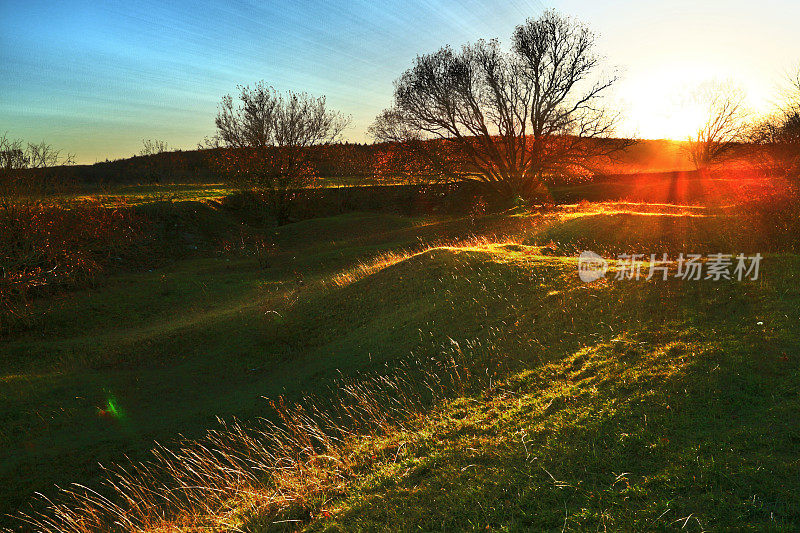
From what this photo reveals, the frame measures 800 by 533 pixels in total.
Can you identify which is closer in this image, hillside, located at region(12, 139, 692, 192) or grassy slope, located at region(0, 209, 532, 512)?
grassy slope, located at region(0, 209, 532, 512)

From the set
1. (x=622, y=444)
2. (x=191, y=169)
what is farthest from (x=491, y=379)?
(x=191, y=169)

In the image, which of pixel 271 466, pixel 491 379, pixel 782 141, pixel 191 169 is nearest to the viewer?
pixel 271 466

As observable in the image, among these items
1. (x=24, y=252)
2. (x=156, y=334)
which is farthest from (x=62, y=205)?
(x=156, y=334)

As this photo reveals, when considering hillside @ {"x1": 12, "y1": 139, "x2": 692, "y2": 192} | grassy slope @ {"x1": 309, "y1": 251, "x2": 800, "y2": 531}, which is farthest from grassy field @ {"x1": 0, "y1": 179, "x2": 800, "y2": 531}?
hillside @ {"x1": 12, "y1": 139, "x2": 692, "y2": 192}

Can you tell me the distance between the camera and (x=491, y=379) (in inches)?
320

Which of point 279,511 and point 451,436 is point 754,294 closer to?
point 451,436

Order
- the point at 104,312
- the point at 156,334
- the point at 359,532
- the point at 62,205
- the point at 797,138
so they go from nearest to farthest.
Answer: the point at 359,532
the point at 156,334
the point at 104,312
the point at 62,205
the point at 797,138

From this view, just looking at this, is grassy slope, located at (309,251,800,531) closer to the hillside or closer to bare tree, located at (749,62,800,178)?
bare tree, located at (749,62,800,178)

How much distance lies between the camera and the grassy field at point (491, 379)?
448cm

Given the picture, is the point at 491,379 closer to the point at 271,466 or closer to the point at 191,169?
the point at 271,466

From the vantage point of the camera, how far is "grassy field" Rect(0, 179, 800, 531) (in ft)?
14.7

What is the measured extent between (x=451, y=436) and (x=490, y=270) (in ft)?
26.8

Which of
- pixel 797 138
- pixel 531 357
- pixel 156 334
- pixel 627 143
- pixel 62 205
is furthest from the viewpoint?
pixel 627 143

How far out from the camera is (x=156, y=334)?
1605 centimetres
